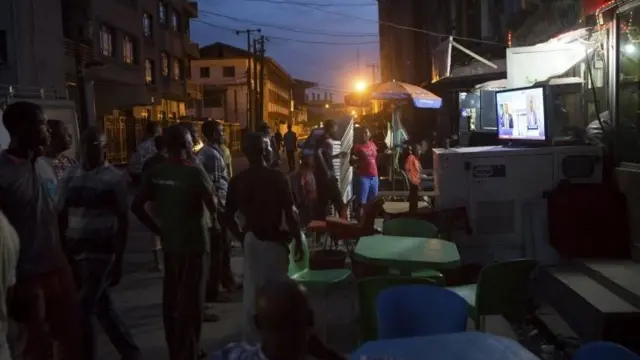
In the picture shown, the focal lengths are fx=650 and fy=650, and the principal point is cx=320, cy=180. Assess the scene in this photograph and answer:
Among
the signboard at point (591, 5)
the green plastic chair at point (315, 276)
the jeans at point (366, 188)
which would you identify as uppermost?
the signboard at point (591, 5)

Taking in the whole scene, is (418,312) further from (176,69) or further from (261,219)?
(176,69)

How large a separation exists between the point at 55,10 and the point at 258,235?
22006mm

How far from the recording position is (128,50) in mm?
32250

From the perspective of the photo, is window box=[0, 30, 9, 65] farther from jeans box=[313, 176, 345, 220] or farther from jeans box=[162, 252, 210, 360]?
jeans box=[162, 252, 210, 360]

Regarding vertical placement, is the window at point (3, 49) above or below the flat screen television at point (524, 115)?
above

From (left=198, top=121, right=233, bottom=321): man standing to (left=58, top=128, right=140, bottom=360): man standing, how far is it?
2.33m

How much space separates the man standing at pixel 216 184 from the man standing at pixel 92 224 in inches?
91.7

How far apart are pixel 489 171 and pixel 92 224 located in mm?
4639

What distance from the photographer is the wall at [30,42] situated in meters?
21.3

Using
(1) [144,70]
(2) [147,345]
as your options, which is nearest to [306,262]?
(2) [147,345]

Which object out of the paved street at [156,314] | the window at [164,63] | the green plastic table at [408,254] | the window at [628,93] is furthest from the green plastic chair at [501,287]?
the window at [164,63]

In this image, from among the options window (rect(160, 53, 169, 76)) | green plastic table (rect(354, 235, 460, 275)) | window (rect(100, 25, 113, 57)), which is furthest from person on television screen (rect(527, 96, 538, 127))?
window (rect(160, 53, 169, 76))

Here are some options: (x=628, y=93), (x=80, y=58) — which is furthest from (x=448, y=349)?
(x=80, y=58)

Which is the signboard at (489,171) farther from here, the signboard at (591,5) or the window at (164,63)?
the window at (164,63)
